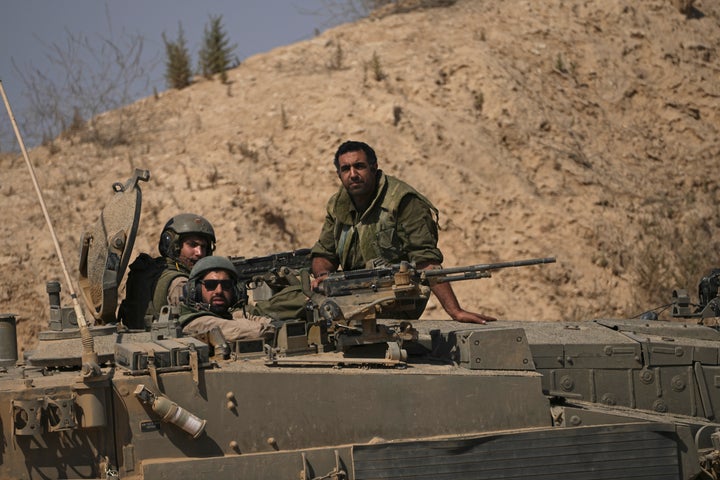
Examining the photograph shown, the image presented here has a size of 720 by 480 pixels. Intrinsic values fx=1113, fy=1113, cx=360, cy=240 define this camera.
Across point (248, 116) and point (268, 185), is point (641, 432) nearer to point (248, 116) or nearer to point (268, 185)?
point (268, 185)

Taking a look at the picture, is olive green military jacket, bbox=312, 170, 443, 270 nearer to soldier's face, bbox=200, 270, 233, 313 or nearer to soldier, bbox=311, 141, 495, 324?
soldier, bbox=311, 141, 495, 324

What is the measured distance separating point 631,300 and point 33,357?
11.2 metres

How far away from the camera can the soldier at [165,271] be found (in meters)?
8.93

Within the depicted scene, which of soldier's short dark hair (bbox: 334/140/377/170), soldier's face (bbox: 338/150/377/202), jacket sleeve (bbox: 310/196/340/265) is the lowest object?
jacket sleeve (bbox: 310/196/340/265)

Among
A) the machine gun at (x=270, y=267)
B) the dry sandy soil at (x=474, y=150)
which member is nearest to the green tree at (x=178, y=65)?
the dry sandy soil at (x=474, y=150)

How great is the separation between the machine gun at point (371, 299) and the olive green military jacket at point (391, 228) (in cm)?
163

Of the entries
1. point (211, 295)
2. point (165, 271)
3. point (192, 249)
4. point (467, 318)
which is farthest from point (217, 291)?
point (467, 318)

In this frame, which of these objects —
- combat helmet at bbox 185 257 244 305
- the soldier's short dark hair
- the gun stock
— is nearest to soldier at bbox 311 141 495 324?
the soldier's short dark hair

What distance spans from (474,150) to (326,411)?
37.6 feet

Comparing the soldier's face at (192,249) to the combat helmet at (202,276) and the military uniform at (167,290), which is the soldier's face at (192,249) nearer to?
the military uniform at (167,290)

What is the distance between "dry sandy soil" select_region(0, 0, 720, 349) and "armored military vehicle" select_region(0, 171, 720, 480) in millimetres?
8064

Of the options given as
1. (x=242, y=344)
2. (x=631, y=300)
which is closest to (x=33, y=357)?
(x=242, y=344)

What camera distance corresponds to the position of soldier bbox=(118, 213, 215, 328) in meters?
8.93

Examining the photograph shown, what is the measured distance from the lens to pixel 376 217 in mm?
9523
